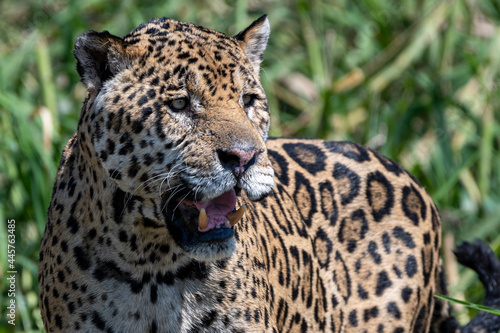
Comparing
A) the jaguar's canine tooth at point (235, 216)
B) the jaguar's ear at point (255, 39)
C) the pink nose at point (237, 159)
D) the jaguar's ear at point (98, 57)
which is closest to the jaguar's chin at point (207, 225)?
the jaguar's canine tooth at point (235, 216)

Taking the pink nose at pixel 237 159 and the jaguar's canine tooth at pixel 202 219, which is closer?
the pink nose at pixel 237 159

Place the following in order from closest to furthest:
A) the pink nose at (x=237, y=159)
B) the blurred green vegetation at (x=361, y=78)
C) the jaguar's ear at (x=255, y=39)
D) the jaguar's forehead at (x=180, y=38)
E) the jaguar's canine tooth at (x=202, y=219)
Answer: the pink nose at (x=237, y=159), the jaguar's canine tooth at (x=202, y=219), the jaguar's forehead at (x=180, y=38), the jaguar's ear at (x=255, y=39), the blurred green vegetation at (x=361, y=78)

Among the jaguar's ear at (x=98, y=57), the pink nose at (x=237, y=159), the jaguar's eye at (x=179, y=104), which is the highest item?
the jaguar's ear at (x=98, y=57)

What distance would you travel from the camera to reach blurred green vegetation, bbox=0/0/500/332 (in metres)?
6.75

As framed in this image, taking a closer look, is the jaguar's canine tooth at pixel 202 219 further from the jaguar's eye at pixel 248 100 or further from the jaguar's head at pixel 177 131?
the jaguar's eye at pixel 248 100

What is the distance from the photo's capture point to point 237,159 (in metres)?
3.04

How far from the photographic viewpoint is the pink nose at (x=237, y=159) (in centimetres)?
302

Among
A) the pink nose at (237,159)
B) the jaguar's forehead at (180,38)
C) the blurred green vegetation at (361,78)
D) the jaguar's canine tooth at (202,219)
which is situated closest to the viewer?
the pink nose at (237,159)

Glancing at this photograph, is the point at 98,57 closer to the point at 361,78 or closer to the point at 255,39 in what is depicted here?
the point at 255,39

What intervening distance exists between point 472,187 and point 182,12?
329 cm

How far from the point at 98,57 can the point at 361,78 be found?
15.4 feet

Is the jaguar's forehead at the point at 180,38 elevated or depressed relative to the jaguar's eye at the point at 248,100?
elevated

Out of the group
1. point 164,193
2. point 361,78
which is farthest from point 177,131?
point 361,78

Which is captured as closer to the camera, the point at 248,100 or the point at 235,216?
the point at 235,216
